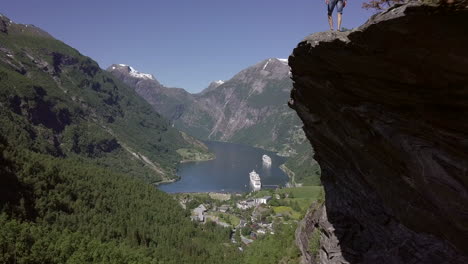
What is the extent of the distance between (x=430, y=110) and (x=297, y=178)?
176990mm

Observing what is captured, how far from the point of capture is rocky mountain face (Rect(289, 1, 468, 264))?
673 centimetres

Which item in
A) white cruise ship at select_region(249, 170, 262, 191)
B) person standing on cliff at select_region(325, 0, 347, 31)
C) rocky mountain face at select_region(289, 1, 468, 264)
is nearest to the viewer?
rocky mountain face at select_region(289, 1, 468, 264)

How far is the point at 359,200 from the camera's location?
16906mm

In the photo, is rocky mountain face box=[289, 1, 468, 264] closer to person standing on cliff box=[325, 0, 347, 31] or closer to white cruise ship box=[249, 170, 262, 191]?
person standing on cliff box=[325, 0, 347, 31]

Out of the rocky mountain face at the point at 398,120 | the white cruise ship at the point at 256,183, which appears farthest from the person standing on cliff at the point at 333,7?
the white cruise ship at the point at 256,183

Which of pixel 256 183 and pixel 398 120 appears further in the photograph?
pixel 256 183

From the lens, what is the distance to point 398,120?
969cm

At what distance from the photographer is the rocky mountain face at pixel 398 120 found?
6727 mm

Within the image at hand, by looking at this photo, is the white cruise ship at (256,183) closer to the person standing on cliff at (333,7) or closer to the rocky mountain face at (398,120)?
the rocky mountain face at (398,120)

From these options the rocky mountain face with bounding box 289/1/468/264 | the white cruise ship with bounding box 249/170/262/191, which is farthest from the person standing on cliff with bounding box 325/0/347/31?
the white cruise ship with bounding box 249/170/262/191

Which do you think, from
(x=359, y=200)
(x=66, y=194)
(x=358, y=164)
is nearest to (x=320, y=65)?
(x=358, y=164)

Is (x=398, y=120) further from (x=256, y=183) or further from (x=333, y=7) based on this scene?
(x=256, y=183)

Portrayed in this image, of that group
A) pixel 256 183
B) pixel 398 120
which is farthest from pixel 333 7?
pixel 256 183

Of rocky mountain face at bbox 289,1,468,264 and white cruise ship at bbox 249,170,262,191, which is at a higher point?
rocky mountain face at bbox 289,1,468,264
